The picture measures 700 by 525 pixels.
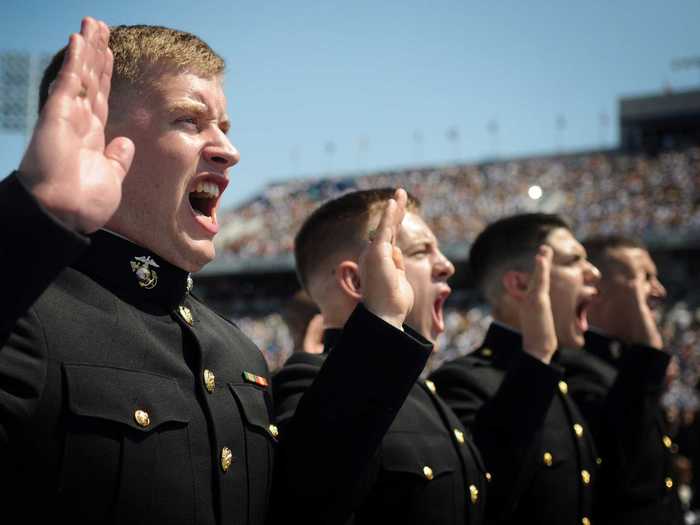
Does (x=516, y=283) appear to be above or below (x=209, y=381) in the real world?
below

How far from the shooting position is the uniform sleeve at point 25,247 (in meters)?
1.38

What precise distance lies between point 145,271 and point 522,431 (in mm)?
1829

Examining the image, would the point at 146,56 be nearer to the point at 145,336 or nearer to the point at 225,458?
the point at 145,336

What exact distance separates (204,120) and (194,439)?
2.75ft

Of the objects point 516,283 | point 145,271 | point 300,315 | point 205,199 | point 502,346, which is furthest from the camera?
point 300,315

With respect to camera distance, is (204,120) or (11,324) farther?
(204,120)

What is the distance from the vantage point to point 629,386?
172 inches

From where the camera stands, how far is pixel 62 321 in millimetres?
1795

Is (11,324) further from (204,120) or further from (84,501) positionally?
(204,120)

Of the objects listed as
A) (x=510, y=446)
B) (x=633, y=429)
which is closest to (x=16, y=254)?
(x=510, y=446)

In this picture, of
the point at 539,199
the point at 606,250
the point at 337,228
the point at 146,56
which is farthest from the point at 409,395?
the point at 539,199

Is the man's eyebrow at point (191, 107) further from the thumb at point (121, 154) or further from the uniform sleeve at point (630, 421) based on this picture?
the uniform sleeve at point (630, 421)

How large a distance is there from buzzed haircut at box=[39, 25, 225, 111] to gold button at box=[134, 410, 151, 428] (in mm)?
848

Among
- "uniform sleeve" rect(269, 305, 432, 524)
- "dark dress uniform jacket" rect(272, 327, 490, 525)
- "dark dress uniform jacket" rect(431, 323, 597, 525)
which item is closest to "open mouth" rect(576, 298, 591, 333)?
"dark dress uniform jacket" rect(431, 323, 597, 525)
